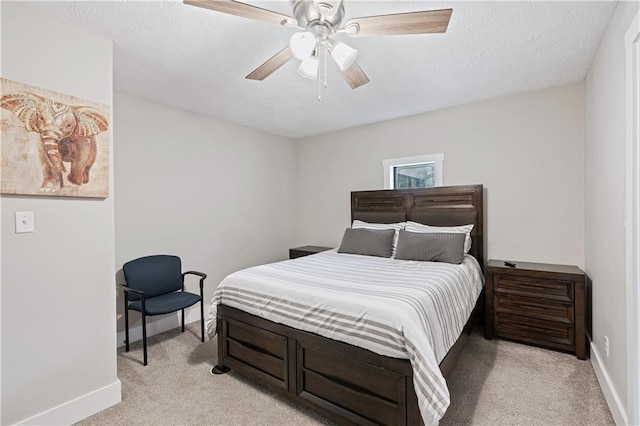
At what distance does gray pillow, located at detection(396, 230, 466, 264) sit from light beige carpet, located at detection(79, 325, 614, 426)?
0.88 m

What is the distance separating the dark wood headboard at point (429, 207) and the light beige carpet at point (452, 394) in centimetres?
120

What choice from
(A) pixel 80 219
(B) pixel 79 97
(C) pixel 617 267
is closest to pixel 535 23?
(C) pixel 617 267

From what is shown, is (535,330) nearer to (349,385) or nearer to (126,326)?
(349,385)

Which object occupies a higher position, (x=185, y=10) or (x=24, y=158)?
(x=185, y=10)

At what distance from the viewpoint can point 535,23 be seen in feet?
6.57

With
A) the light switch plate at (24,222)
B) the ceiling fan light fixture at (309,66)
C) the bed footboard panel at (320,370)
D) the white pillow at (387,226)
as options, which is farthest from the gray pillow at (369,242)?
the light switch plate at (24,222)

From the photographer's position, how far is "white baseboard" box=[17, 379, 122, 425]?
6.10 feet

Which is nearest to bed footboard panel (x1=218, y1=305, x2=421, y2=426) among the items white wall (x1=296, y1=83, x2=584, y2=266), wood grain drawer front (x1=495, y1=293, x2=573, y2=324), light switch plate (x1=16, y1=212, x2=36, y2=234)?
light switch plate (x1=16, y1=212, x2=36, y2=234)

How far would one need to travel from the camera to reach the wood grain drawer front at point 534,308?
2733mm

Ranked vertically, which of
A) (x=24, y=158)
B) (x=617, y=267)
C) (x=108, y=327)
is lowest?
(x=108, y=327)

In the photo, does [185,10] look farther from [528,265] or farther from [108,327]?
[528,265]

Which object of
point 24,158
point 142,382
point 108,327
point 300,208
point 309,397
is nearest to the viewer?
point 24,158

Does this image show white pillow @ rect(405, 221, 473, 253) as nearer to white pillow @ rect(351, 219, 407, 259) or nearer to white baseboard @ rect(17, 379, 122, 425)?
white pillow @ rect(351, 219, 407, 259)

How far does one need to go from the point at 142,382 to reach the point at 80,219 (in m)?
1.34
